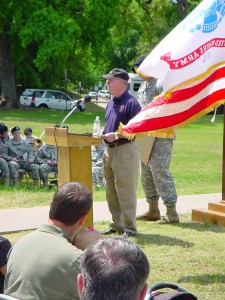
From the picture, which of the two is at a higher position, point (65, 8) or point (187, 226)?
point (65, 8)

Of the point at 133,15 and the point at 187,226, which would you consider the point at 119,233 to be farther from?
the point at 133,15

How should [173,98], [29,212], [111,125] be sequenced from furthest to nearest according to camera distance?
1. [29,212]
2. [111,125]
3. [173,98]

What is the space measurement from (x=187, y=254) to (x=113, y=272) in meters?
5.20

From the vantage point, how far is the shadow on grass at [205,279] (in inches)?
254

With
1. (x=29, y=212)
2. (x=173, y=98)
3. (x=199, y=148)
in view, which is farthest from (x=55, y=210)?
(x=199, y=148)

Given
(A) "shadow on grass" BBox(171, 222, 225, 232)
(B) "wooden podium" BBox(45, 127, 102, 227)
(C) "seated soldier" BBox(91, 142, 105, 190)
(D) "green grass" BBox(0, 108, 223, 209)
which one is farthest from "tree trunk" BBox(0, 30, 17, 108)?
(B) "wooden podium" BBox(45, 127, 102, 227)

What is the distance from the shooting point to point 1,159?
44.4 feet

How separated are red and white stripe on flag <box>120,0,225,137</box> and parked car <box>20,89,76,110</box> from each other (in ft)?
133

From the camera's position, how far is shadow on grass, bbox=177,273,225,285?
646cm

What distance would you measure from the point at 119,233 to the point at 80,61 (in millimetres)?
46961

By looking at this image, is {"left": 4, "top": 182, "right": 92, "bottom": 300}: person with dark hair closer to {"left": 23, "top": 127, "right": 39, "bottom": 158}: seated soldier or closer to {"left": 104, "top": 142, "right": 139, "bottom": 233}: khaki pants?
{"left": 104, "top": 142, "right": 139, "bottom": 233}: khaki pants

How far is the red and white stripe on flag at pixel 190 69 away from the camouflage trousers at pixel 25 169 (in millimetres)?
6942

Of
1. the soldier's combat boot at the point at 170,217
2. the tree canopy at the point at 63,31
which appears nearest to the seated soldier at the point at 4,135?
the soldier's combat boot at the point at 170,217

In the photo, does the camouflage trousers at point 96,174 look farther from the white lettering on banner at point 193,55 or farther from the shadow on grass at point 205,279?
the white lettering on banner at point 193,55
